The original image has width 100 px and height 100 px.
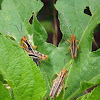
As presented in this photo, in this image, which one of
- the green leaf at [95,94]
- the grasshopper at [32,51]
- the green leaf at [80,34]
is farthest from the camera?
the grasshopper at [32,51]

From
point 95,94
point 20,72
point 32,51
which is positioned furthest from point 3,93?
point 32,51

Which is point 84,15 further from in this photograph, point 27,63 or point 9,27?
point 27,63

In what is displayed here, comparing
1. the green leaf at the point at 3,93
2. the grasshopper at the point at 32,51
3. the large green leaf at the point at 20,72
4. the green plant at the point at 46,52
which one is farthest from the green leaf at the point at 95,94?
the grasshopper at the point at 32,51

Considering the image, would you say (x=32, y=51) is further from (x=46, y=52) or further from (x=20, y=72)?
(x=20, y=72)

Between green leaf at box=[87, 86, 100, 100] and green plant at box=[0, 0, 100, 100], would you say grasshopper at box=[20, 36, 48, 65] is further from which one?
green leaf at box=[87, 86, 100, 100]

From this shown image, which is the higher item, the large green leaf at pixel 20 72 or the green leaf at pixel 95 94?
the large green leaf at pixel 20 72

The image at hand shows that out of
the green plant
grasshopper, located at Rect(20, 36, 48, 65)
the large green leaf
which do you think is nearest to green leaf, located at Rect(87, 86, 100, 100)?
the green plant

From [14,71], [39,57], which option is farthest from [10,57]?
[39,57]

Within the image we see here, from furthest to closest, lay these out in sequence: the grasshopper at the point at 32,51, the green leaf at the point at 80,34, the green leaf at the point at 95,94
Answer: the grasshopper at the point at 32,51
the green leaf at the point at 80,34
the green leaf at the point at 95,94

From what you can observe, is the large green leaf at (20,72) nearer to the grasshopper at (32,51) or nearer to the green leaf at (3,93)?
the green leaf at (3,93)
